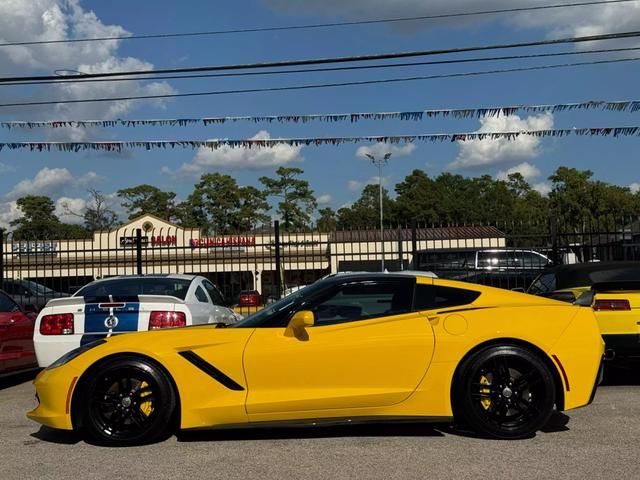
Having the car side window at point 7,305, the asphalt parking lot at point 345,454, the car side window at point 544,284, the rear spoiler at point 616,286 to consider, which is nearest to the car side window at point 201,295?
the car side window at point 7,305

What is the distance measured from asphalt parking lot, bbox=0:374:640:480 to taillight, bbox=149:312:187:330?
1.43 m

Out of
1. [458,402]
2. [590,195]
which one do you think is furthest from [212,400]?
[590,195]

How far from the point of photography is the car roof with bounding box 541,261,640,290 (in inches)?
311

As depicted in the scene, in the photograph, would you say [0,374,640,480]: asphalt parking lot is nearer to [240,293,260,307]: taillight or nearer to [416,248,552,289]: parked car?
[240,293,260,307]: taillight

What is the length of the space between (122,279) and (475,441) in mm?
5309

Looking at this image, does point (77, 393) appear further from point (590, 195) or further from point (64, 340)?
point (590, 195)

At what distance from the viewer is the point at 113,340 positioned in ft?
17.2

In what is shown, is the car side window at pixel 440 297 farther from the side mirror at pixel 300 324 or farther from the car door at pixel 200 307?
the car door at pixel 200 307

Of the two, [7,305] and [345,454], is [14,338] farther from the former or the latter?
[345,454]

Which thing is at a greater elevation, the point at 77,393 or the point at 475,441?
the point at 77,393

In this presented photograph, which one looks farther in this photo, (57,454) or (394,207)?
(394,207)

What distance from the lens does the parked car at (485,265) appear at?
50.2ft

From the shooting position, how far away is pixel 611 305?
6828 mm

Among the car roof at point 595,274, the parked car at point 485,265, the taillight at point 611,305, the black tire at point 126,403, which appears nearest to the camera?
the black tire at point 126,403
